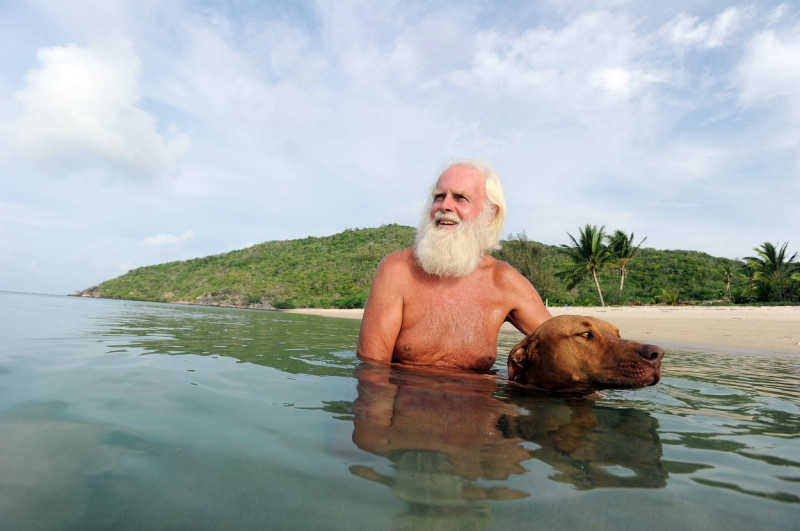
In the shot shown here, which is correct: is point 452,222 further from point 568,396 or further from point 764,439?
point 764,439

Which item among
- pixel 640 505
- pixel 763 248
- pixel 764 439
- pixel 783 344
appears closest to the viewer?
pixel 640 505

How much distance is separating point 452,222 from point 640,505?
Result: 263 cm

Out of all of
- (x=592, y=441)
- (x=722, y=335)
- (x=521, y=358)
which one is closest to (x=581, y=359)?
(x=521, y=358)

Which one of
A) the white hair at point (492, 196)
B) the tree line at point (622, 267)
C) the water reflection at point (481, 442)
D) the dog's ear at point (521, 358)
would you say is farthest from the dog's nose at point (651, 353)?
the tree line at point (622, 267)

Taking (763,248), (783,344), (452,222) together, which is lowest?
(783,344)

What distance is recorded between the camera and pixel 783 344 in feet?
26.3

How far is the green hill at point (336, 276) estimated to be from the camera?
34.3 metres

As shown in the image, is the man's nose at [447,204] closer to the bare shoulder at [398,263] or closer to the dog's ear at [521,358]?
the bare shoulder at [398,263]

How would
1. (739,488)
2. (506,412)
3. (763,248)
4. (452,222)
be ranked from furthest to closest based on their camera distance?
(763,248)
(452,222)
(506,412)
(739,488)

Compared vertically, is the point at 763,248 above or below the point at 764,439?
above

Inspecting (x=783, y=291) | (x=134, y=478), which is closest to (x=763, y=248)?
(x=783, y=291)

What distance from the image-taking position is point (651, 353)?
7.46 ft

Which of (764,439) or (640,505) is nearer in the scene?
(640,505)

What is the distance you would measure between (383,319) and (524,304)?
1110mm
